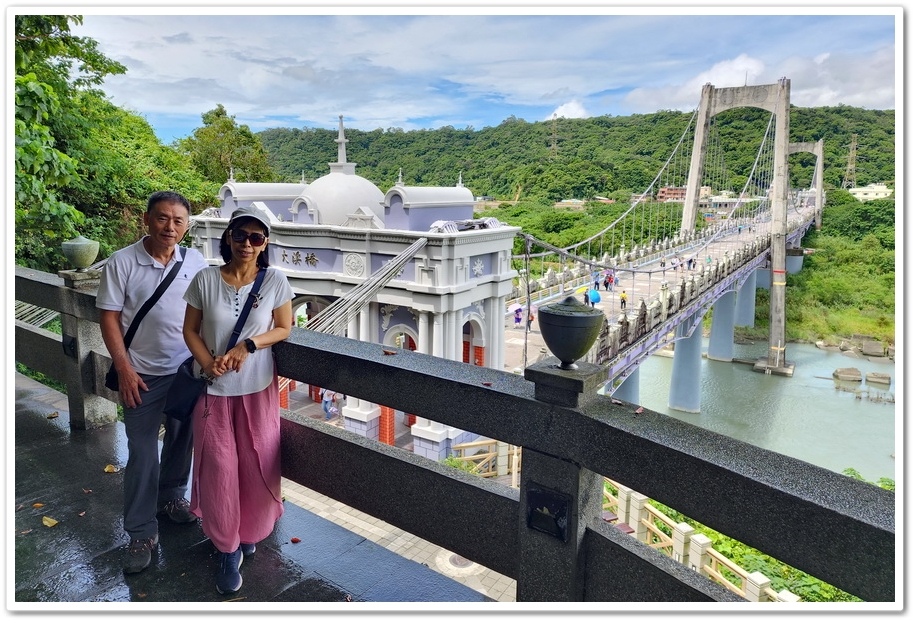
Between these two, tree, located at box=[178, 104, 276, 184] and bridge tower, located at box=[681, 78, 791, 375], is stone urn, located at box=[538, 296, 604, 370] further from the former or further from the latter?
bridge tower, located at box=[681, 78, 791, 375]

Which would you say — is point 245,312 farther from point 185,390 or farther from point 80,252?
point 80,252

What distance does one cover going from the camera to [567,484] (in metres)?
1.75

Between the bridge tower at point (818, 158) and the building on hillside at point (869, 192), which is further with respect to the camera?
the bridge tower at point (818, 158)

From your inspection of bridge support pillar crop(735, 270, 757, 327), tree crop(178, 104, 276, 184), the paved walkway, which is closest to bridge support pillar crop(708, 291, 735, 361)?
bridge support pillar crop(735, 270, 757, 327)

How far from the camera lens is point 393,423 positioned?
12.7 meters

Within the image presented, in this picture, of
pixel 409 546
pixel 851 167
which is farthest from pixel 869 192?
pixel 409 546

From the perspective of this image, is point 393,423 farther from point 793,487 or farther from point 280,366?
point 793,487

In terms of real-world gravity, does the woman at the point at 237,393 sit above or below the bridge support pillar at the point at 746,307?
above

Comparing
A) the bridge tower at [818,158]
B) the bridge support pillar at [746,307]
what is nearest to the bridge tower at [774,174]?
the bridge support pillar at [746,307]

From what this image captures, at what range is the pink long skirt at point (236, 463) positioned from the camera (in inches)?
81.7

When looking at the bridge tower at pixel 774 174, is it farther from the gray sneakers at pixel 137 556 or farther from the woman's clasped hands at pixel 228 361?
the woman's clasped hands at pixel 228 361

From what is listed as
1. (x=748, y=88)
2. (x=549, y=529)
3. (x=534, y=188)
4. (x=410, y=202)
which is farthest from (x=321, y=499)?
(x=748, y=88)

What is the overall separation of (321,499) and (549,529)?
25.0 ft

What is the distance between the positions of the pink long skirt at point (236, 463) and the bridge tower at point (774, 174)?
25.8m
